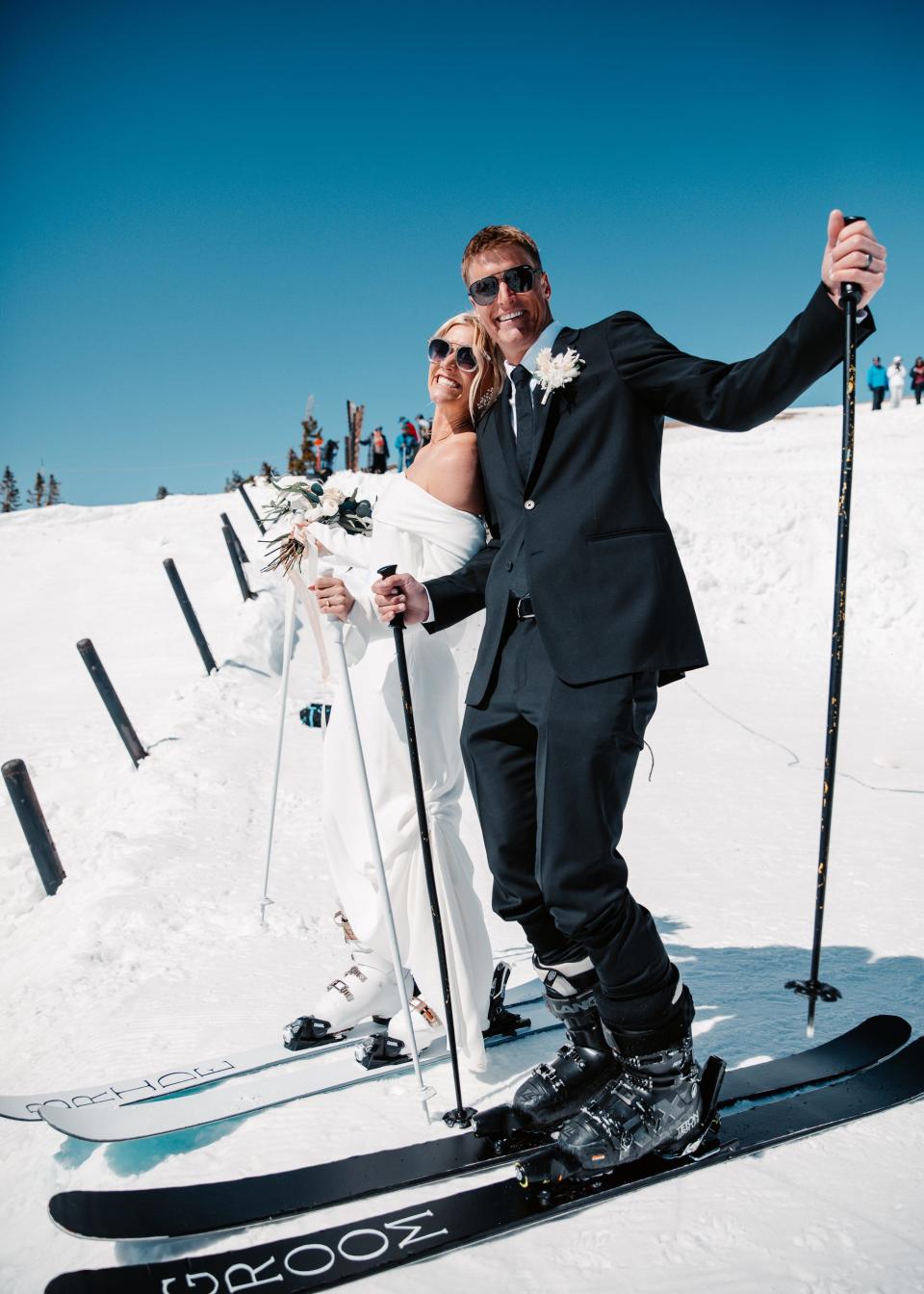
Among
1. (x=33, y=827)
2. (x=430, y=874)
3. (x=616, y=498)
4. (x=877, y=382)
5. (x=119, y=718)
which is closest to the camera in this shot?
(x=616, y=498)

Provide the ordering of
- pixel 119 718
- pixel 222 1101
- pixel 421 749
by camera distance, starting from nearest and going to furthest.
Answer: pixel 222 1101
pixel 421 749
pixel 119 718

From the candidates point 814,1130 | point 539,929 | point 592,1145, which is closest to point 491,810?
point 539,929

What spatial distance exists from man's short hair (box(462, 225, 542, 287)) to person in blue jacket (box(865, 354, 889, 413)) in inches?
1017

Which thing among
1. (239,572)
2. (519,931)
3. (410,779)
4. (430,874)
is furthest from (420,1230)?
(239,572)

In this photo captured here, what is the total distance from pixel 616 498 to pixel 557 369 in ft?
1.25

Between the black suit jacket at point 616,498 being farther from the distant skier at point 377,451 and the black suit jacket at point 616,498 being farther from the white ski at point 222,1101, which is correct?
the distant skier at point 377,451

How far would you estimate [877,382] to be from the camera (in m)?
25.4

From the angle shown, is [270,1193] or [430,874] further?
[430,874]

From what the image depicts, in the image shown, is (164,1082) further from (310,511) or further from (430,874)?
(310,511)

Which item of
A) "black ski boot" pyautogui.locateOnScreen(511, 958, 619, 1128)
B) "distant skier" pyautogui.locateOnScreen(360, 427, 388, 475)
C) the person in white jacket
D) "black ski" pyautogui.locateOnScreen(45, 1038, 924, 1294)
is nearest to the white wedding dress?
"black ski boot" pyautogui.locateOnScreen(511, 958, 619, 1128)

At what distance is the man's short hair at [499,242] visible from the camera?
2.57 metres

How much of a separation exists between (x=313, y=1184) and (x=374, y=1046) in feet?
2.47

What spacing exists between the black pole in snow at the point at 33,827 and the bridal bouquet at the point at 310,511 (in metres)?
3.26

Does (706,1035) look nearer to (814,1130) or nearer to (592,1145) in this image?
(814,1130)
